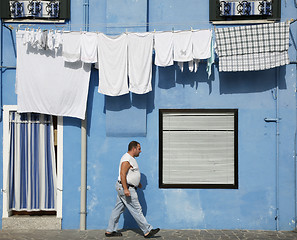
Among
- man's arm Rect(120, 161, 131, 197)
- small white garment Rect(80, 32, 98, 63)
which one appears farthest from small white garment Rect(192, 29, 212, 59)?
man's arm Rect(120, 161, 131, 197)

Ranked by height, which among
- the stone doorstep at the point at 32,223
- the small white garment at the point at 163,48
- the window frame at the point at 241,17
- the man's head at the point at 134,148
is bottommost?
the stone doorstep at the point at 32,223

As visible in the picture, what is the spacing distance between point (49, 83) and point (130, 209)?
2.89 metres

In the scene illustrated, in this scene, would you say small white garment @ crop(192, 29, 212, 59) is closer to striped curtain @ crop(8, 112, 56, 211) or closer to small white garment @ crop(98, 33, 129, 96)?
small white garment @ crop(98, 33, 129, 96)

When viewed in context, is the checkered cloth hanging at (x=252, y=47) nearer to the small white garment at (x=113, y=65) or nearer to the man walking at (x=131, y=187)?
the small white garment at (x=113, y=65)

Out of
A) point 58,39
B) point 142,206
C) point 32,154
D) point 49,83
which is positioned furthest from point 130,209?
point 58,39

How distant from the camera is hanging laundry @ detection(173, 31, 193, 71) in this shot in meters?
8.47

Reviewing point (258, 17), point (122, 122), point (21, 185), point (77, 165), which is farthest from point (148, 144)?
point (258, 17)

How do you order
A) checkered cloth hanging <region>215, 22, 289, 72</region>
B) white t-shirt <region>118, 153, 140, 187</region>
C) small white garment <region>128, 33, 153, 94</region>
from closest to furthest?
white t-shirt <region>118, 153, 140, 187</region>, checkered cloth hanging <region>215, 22, 289, 72</region>, small white garment <region>128, 33, 153, 94</region>

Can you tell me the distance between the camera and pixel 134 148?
8148 mm

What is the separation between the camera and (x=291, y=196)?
8.72 m

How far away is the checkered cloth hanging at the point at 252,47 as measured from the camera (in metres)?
8.41

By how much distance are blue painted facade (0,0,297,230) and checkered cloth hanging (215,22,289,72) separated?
1.25ft

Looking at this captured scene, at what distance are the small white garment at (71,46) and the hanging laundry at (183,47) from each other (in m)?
1.85

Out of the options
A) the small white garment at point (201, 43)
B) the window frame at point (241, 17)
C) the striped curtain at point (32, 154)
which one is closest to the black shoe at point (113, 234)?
the striped curtain at point (32, 154)
